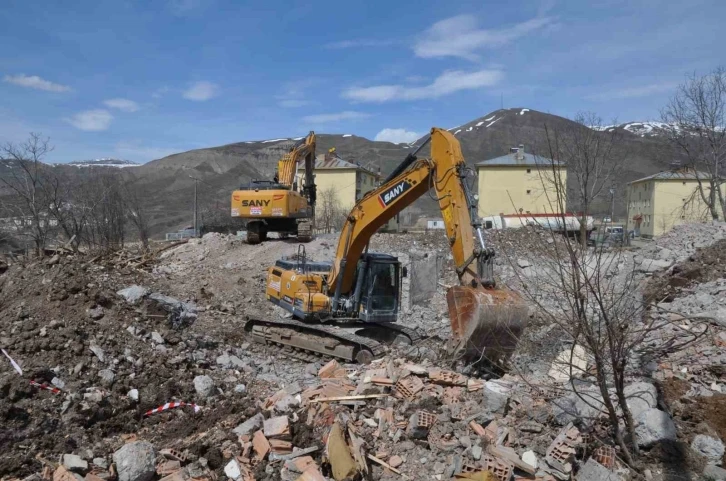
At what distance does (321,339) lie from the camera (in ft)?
32.9

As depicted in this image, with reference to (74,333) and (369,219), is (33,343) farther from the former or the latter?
(369,219)

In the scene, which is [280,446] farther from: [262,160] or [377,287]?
[262,160]

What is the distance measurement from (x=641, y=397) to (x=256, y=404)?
4.44 m

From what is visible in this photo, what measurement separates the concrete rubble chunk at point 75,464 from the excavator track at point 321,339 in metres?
4.79

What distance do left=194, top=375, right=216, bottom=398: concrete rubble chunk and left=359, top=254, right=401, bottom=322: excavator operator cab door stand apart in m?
3.12

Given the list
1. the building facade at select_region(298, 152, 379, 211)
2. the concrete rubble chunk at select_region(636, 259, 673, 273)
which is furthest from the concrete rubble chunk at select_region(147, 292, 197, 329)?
the building facade at select_region(298, 152, 379, 211)

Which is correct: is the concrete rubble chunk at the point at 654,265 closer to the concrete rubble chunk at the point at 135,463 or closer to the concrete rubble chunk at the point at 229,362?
the concrete rubble chunk at the point at 229,362

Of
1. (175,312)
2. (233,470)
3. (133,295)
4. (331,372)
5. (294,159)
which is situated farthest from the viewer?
(294,159)

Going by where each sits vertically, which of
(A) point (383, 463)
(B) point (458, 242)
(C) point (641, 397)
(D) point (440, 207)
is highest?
(D) point (440, 207)

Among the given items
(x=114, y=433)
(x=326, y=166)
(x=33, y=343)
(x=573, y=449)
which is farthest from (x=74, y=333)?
(x=326, y=166)

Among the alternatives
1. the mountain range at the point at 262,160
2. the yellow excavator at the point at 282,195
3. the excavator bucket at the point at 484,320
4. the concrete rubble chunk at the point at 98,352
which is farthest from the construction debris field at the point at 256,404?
the mountain range at the point at 262,160

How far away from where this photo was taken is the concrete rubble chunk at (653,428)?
4.86 m

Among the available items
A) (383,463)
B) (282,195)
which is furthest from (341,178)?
(383,463)

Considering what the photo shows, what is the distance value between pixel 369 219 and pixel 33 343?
5.10 metres
